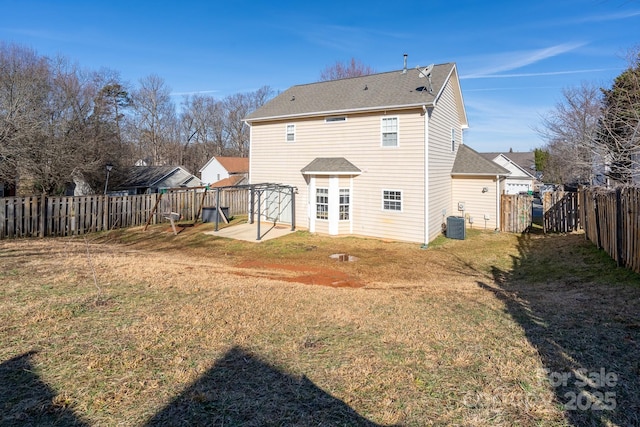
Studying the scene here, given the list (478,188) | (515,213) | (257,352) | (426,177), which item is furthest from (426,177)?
(257,352)

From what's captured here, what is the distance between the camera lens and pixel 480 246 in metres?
13.7

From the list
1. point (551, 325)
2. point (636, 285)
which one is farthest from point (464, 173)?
point (551, 325)

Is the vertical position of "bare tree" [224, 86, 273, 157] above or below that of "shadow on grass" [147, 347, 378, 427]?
above

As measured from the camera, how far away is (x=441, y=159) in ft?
52.0

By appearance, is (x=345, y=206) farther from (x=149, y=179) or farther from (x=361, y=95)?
(x=149, y=179)

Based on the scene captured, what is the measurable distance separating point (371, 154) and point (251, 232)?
6.64 metres

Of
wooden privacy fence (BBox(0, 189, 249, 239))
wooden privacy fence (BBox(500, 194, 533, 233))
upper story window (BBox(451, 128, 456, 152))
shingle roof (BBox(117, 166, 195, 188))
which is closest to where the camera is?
wooden privacy fence (BBox(0, 189, 249, 239))

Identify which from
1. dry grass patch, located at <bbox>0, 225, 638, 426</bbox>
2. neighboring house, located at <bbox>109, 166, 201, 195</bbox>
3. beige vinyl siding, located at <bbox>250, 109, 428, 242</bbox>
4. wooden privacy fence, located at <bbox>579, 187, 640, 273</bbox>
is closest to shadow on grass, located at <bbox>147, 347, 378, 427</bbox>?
dry grass patch, located at <bbox>0, 225, 638, 426</bbox>

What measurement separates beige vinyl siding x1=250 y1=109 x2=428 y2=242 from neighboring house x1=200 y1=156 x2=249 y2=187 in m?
25.4

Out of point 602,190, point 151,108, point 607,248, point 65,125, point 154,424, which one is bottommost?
point 154,424

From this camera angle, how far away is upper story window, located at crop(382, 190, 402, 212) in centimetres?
1466

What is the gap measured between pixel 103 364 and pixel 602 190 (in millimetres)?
13584

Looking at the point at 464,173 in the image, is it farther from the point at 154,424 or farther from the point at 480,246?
the point at 154,424

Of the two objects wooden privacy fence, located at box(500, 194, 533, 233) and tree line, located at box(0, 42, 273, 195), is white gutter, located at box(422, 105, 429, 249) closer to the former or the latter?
wooden privacy fence, located at box(500, 194, 533, 233)
